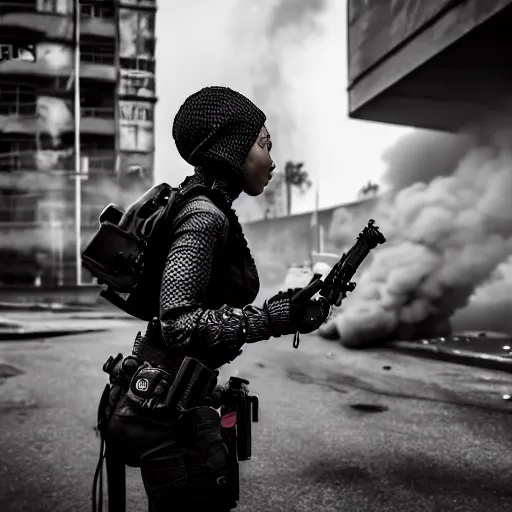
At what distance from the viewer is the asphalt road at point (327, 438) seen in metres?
3.50

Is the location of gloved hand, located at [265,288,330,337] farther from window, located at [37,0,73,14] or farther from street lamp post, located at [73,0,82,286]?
window, located at [37,0,73,14]

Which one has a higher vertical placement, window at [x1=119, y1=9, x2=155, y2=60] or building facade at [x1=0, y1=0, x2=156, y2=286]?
window at [x1=119, y1=9, x2=155, y2=60]

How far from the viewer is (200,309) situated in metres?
1.50

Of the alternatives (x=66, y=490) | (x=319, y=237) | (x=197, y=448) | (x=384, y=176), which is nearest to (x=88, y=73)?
(x=319, y=237)

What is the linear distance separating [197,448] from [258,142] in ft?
2.89

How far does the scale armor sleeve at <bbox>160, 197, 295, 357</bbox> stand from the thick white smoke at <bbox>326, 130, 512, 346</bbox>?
880cm

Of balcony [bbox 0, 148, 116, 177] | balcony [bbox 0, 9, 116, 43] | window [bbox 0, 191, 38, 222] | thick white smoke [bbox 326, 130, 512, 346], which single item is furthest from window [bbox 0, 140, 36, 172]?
thick white smoke [bbox 326, 130, 512, 346]

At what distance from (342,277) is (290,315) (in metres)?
0.29

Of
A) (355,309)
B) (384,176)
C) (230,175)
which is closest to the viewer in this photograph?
(230,175)

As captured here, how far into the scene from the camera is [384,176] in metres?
15.5

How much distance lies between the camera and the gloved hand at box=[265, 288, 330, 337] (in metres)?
1.56

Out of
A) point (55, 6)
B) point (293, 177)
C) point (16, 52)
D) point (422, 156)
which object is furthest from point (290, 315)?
point (293, 177)

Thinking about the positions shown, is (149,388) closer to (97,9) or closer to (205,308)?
(205,308)

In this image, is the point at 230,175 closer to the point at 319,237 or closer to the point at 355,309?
the point at 355,309
